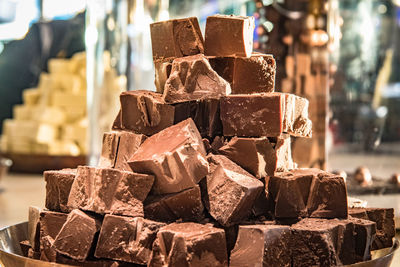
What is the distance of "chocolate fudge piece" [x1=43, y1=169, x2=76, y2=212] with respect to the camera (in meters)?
1.51

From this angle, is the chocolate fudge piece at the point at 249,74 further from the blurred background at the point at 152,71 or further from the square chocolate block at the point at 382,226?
the blurred background at the point at 152,71

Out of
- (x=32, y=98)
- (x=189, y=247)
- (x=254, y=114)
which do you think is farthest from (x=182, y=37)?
(x=32, y=98)

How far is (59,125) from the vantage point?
19.9 feet

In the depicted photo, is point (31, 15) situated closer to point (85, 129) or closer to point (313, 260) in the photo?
point (85, 129)

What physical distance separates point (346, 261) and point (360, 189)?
1325mm

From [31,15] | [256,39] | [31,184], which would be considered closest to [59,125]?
[31,184]

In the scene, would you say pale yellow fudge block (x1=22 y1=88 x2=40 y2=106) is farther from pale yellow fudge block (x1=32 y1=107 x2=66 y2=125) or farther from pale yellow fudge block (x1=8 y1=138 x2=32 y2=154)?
pale yellow fudge block (x1=8 y1=138 x2=32 y2=154)

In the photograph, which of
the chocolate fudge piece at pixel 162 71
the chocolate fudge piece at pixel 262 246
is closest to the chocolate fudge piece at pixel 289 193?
the chocolate fudge piece at pixel 262 246

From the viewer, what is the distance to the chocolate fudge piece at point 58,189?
4.95ft

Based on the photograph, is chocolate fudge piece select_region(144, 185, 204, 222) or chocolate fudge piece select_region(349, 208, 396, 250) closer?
chocolate fudge piece select_region(144, 185, 204, 222)

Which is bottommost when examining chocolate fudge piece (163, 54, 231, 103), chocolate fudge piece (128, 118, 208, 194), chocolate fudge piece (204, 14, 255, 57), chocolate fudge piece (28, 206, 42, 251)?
chocolate fudge piece (28, 206, 42, 251)

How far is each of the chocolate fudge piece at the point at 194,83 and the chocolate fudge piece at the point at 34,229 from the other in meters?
0.49

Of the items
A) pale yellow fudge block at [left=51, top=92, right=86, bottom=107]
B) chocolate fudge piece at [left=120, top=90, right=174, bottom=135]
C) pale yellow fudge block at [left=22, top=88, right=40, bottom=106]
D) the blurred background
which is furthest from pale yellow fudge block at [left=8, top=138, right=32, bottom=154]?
chocolate fudge piece at [left=120, top=90, right=174, bottom=135]

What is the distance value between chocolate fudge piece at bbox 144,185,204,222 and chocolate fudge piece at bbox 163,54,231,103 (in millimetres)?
288
